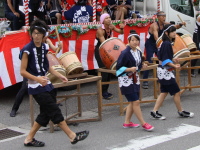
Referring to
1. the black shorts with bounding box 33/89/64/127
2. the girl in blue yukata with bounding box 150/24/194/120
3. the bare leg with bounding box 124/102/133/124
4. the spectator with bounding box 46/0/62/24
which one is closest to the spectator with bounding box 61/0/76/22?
the spectator with bounding box 46/0/62/24

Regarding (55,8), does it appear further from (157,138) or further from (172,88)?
(157,138)

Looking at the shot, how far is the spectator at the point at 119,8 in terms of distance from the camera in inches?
395

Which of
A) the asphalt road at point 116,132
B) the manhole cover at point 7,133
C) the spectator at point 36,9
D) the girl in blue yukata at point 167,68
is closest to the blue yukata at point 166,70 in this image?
the girl in blue yukata at point 167,68

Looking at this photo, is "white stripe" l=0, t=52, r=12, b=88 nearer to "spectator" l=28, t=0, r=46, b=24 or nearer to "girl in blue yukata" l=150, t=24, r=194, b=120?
"spectator" l=28, t=0, r=46, b=24

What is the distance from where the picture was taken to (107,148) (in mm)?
5207

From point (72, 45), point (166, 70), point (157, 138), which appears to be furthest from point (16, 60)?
point (157, 138)

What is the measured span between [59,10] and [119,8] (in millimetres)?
1531

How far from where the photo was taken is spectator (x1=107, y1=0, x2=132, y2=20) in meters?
10.0

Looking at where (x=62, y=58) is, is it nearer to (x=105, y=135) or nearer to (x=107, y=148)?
(x=105, y=135)

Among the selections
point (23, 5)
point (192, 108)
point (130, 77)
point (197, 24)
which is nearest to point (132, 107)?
point (130, 77)

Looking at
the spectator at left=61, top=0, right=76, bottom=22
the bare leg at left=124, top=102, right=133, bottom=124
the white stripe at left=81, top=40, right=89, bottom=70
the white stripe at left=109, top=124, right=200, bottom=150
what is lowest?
the white stripe at left=109, top=124, right=200, bottom=150

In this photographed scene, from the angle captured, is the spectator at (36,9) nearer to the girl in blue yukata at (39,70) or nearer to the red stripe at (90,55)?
the red stripe at (90,55)

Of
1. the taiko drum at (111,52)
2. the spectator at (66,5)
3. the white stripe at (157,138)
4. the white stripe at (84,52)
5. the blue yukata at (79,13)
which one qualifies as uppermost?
the spectator at (66,5)

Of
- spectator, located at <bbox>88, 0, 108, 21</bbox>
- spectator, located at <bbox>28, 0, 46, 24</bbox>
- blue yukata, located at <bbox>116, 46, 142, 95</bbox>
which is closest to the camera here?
blue yukata, located at <bbox>116, 46, 142, 95</bbox>
